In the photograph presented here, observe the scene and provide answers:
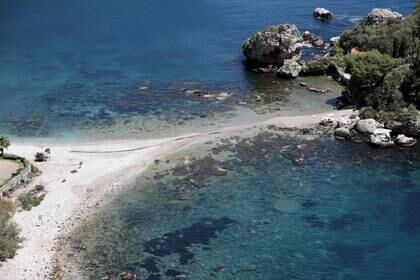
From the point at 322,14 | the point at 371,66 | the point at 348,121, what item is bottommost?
the point at 348,121

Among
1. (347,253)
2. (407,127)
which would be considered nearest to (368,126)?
(407,127)

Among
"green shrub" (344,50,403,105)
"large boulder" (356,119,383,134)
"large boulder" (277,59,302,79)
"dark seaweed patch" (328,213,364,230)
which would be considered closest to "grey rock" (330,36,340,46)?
"large boulder" (277,59,302,79)

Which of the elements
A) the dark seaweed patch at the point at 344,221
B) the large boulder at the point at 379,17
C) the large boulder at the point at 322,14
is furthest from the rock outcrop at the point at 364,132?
the large boulder at the point at 322,14

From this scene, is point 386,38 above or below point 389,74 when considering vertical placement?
above

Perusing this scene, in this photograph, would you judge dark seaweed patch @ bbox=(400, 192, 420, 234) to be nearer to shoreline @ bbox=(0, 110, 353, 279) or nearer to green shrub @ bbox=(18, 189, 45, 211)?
shoreline @ bbox=(0, 110, 353, 279)

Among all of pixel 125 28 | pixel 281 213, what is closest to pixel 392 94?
pixel 281 213

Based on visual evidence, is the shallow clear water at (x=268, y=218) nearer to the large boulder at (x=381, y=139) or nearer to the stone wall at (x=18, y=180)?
the large boulder at (x=381, y=139)

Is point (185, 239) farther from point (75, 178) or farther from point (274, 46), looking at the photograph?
point (274, 46)
